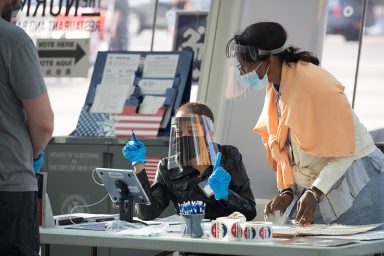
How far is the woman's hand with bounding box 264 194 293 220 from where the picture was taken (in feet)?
11.5

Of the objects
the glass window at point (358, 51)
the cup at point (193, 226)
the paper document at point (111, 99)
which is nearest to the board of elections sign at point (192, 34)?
the paper document at point (111, 99)

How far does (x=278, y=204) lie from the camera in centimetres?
353

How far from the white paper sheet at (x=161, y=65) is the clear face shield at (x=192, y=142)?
2.16 meters

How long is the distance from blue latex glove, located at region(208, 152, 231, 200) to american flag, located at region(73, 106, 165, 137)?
88.6 inches

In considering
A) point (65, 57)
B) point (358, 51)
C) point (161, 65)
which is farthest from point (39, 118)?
point (65, 57)

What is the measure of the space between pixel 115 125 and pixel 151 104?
0.95 feet

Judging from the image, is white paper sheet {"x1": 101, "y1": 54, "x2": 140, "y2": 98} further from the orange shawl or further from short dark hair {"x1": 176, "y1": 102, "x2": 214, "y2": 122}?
the orange shawl

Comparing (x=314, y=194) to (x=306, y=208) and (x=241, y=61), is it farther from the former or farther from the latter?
(x=241, y=61)

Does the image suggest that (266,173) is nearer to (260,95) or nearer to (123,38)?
(260,95)

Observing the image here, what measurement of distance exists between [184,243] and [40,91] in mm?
724

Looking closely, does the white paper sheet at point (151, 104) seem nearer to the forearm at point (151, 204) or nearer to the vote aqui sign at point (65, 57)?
the vote aqui sign at point (65, 57)

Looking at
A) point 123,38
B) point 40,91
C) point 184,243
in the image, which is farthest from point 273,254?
point 123,38

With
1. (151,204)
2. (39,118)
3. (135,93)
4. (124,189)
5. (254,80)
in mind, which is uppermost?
(254,80)

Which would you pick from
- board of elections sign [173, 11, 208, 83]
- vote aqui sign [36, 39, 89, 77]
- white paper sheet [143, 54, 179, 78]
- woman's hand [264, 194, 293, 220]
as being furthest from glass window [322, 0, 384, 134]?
woman's hand [264, 194, 293, 220]
